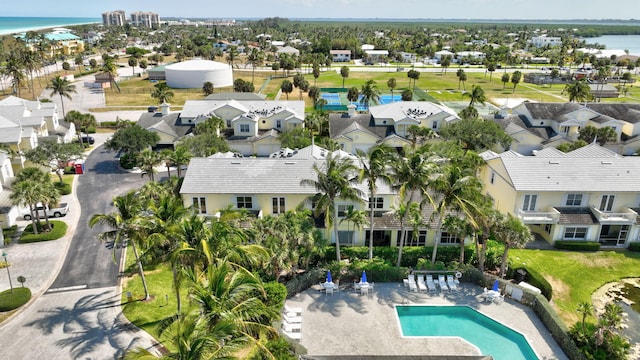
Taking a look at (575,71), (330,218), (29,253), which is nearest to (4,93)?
(29,253)

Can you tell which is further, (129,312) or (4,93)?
(4,93)

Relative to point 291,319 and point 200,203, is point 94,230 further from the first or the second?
point 291,319

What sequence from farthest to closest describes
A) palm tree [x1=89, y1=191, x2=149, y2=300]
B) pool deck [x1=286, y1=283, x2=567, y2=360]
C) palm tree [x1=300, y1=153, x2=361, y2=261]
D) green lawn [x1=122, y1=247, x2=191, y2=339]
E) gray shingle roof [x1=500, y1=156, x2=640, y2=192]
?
1. gray shingle roof [x1=500, y1=156, x2=640, y2=192]
2. palm tree [x1=300, y1=153, x2=361, y2=261]
3. green lawn [x1=122, y1=247, x2=191, y2=339]
4. palm tree [x1=89, y1=191, x2=149, y2=300]
5. pool deck [x1=286, y1=283, x2=567, y2=360]

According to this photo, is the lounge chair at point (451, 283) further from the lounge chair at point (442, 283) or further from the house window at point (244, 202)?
the house window at point (244, 202)

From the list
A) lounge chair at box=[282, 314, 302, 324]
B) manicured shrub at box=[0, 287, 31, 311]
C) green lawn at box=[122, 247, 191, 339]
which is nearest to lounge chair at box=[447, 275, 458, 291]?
lounge chair at box=[282, 314, 302, 324]

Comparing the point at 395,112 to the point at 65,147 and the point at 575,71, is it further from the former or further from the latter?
the point at 575,71

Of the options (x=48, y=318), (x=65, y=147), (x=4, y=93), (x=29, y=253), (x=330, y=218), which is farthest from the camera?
(x=4, y=93)

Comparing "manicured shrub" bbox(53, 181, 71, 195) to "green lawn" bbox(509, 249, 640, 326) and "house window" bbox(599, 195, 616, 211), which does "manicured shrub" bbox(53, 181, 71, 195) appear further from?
"house window" bbox(599, 195, 616, 211)
